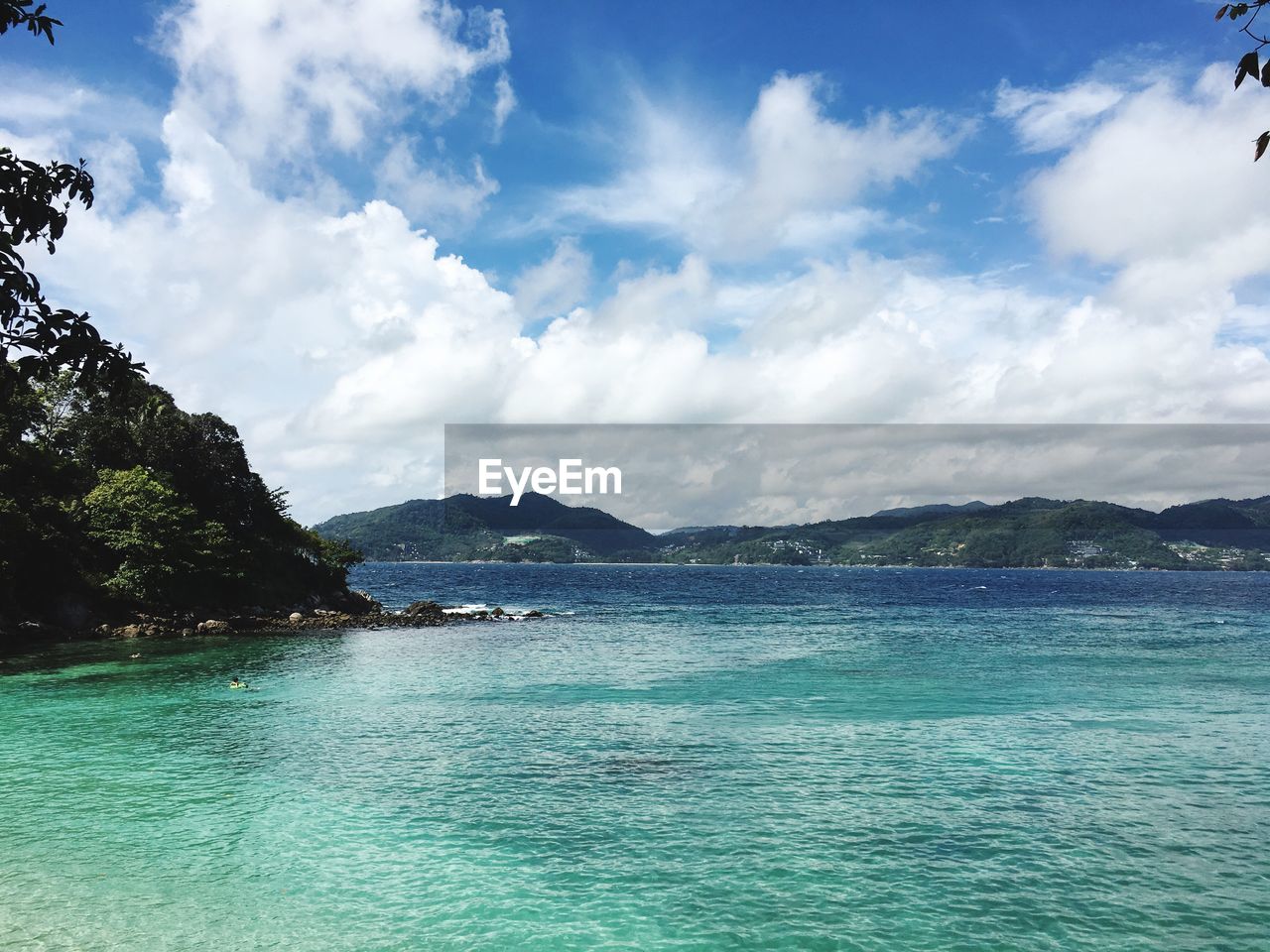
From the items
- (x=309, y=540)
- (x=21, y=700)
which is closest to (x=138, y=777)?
(x=21, y=700)

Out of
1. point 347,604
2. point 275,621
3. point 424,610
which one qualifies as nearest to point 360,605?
point 347,604

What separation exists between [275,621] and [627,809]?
186ft

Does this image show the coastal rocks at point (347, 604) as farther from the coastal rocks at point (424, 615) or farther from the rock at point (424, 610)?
the coastal rocks at point (424, 615)

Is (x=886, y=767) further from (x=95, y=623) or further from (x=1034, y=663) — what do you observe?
(x=95, y=623)

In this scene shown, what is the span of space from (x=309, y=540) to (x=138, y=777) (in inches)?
2553

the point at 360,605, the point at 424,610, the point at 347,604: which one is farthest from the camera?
the point at 360,605

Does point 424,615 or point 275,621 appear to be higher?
point 275,621

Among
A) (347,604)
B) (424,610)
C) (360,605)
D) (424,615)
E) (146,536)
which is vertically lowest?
(424,615)

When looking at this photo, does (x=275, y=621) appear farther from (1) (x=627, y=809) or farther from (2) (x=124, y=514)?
(1) (x=627, y=809)

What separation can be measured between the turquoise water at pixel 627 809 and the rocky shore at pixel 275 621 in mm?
13034

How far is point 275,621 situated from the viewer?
2687 inches

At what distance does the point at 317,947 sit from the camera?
13383 mm

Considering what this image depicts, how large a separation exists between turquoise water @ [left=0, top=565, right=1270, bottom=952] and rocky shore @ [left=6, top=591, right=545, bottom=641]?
13034mm

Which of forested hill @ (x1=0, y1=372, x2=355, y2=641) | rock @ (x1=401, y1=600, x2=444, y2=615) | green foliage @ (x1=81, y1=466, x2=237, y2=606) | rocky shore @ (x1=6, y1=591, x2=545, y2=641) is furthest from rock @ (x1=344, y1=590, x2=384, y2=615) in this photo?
green foliage @ (x1=81, y1=466, x2=237, y2=606)
